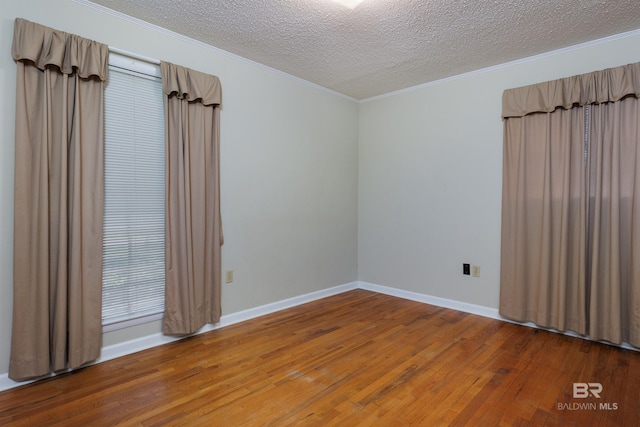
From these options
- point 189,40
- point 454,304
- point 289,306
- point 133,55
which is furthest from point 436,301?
point 133,55

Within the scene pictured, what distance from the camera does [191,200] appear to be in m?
2.79

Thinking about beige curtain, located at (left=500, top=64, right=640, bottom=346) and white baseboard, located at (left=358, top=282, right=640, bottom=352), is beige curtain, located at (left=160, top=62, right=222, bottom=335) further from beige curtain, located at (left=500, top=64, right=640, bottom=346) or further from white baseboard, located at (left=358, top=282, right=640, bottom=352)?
beige curtain, located at (left=500, top=64, right=640, bottom=346)

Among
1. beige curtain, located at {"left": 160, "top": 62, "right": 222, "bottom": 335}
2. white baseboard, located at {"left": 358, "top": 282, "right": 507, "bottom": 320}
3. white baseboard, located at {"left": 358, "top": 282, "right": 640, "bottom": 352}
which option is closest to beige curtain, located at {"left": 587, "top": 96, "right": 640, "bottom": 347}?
white baseboard, located at {"left": 358, "top": 282, "right": 640, "bottom": 352}

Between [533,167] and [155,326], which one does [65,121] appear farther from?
[533,167]

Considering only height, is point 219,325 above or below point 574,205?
below

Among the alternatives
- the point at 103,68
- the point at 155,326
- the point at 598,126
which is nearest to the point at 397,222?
the point at 598,126

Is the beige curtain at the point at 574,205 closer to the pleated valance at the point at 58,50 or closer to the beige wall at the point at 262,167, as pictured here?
the beige wall at the point at 262,167

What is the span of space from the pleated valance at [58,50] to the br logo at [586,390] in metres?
3.58

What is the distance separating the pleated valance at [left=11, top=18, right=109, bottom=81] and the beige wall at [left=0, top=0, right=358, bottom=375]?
3.6 inches

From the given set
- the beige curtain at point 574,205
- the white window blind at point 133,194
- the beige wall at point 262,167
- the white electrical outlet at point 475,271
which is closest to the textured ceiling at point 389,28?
the beige wall at point 262,167

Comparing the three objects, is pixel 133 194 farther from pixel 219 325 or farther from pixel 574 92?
pixel 574 92

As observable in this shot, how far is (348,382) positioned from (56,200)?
7.13 feet

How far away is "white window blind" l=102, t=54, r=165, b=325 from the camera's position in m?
2.46

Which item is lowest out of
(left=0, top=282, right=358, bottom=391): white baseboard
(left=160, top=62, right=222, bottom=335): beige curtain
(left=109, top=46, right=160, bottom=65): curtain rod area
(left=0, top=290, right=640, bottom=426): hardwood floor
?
(left=0, top=290, right=640, bottom=426): hardwood floor
